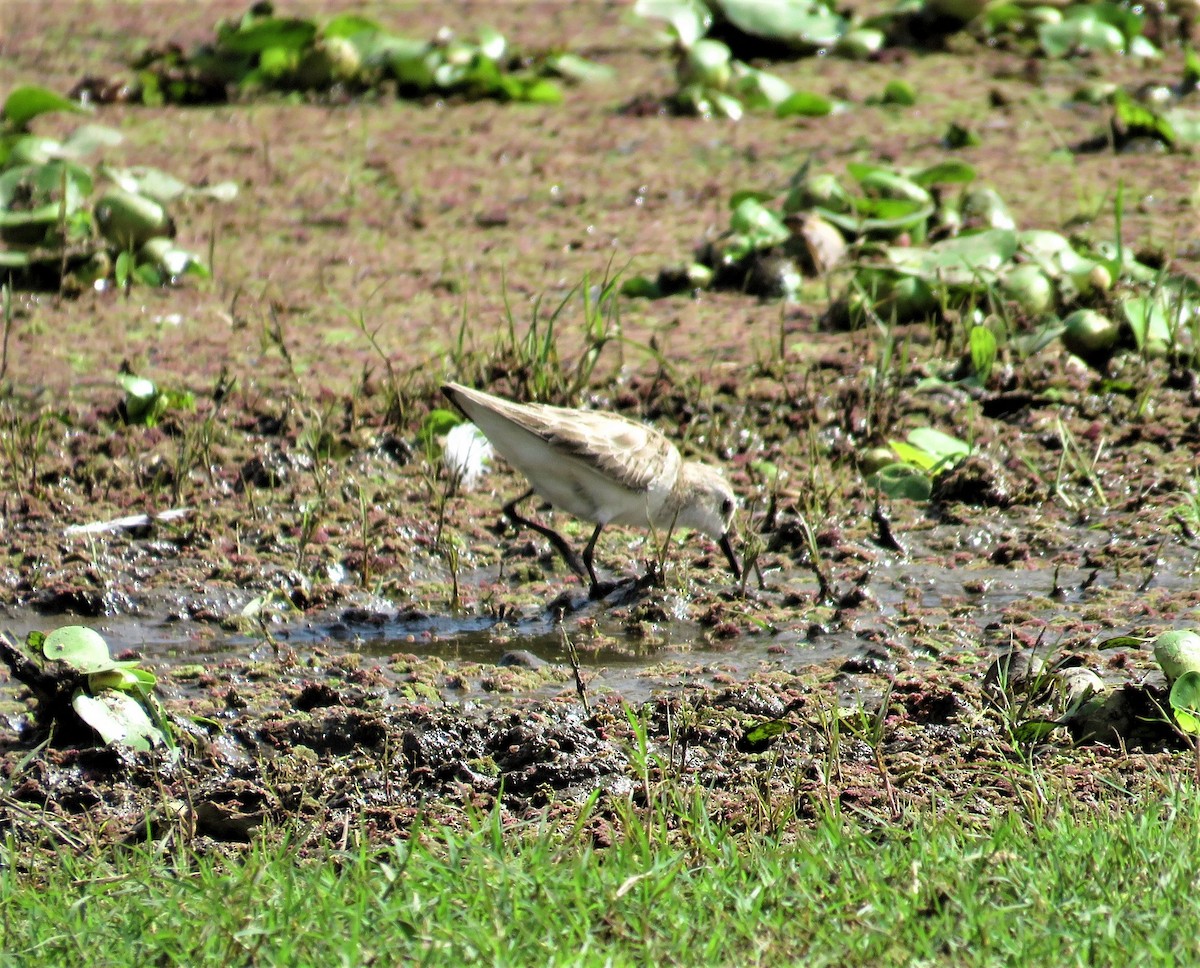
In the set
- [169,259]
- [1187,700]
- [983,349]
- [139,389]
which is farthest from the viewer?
[169,259]

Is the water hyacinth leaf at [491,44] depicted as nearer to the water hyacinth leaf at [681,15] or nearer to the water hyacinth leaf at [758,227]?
the water hyacinth leaf at [681,15]

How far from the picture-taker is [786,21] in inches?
Answer: 472

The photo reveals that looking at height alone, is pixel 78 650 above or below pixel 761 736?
above

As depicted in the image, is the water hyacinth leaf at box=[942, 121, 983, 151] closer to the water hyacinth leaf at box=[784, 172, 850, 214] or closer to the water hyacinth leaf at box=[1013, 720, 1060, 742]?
the water hyacinth leaf at box=[784, 172, 850, 214]

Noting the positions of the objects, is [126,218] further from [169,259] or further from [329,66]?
[329,66]

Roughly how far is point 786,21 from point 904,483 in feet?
19.8

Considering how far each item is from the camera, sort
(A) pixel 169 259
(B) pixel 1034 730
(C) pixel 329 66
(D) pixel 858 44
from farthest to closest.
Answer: (D) pixel 858 44, (C) pixel 329 66, (A) pixel 169 259, (B) pixel 1034 730

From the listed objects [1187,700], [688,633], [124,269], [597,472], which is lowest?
[688,633]

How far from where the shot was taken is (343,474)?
702cm

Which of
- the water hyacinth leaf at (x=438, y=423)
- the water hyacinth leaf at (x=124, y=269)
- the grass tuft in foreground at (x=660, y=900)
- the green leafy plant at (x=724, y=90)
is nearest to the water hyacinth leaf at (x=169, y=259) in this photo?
the water hyacinth leaf at (x=124, y=269)

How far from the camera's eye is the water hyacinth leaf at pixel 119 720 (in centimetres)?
478

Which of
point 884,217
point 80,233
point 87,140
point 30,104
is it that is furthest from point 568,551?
point 30,104

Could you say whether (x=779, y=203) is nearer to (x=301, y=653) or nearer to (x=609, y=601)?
(x=609, y=601)

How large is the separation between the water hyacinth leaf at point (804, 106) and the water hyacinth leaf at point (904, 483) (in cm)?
475
